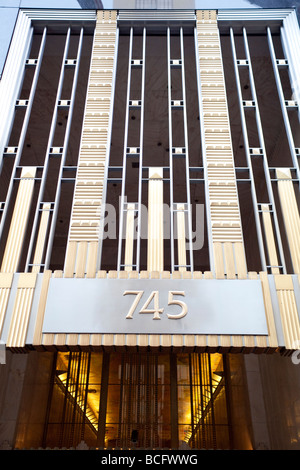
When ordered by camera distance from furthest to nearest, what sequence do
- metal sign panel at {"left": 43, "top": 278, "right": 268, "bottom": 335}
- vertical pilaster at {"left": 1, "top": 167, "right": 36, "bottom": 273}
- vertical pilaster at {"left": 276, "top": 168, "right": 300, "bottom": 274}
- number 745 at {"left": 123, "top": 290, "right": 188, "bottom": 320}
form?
1. vertical pilaster at {"left": 276, "top": 168, "right": 300, "bottom": 274}
2. vertical pilaster at {"left": 1, "top": 167, "right": 36, "bottom": 273}
3. number 745 at {"left": 123, "top": 290, "right": 188, "bottom": 320}
4. metal sign panel at {"left": 43, "top": 278, "right": 268, "bottom": 335}

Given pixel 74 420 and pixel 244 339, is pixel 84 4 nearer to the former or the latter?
pixel 244 339

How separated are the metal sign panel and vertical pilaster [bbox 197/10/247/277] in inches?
20.3

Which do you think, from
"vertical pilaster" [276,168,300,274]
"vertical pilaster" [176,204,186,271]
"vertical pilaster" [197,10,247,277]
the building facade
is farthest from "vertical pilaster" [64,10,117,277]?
"vertical pilaster" [276,168,300,274]

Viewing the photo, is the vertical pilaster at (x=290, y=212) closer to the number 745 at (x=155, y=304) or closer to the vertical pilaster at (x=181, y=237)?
the vertical pilaster at (x=181, y=237)

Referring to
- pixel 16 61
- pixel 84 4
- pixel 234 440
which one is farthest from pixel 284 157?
pixel 234 440

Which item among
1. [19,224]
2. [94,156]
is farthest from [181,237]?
A: [19,224]

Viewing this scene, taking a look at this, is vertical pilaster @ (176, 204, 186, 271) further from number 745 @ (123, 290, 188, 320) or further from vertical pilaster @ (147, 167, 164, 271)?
number 745 @ (123, 290, 188, 320)

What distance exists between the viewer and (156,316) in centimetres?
679

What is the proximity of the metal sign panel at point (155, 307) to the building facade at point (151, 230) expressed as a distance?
0.02 metres

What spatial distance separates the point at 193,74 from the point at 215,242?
20.8ft

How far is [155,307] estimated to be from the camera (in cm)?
689

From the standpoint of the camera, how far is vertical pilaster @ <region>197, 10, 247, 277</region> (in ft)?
24.7

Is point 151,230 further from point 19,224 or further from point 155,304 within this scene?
point 19,224

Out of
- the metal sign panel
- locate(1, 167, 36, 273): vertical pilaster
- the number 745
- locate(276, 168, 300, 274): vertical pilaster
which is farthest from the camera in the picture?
locate(276, 168, 300, 274): vertical pilaster
